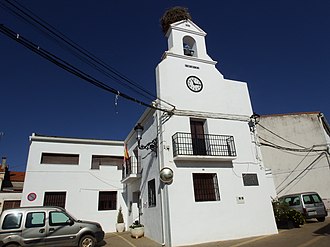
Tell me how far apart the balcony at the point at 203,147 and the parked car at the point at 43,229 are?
411cm

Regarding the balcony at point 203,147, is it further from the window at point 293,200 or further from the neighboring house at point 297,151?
the neighboring house at point 297,151

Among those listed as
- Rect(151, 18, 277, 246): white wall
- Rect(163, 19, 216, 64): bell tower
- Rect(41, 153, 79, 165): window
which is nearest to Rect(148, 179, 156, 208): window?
Rect(151, 18, 277, 246): white wall

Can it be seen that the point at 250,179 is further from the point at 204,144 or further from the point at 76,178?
the point at 76,178

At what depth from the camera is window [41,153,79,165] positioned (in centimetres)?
1230

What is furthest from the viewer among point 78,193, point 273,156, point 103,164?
point 273,156

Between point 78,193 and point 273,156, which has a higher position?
point 273,156

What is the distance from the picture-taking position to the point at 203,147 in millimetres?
9094

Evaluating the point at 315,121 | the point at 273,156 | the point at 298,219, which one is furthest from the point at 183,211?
the point at 315,121

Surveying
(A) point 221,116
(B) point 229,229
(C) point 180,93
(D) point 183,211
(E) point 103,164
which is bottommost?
(B) point 229,229

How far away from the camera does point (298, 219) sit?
31.9ft

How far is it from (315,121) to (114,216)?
15.3 meters

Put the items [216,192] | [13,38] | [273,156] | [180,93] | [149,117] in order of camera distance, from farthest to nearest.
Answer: [273,156] → [149,117] → [180,93] → [216,192] → [13,38]

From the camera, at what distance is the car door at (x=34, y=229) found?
662 cm

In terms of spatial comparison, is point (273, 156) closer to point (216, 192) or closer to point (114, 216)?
point (216, 192)
